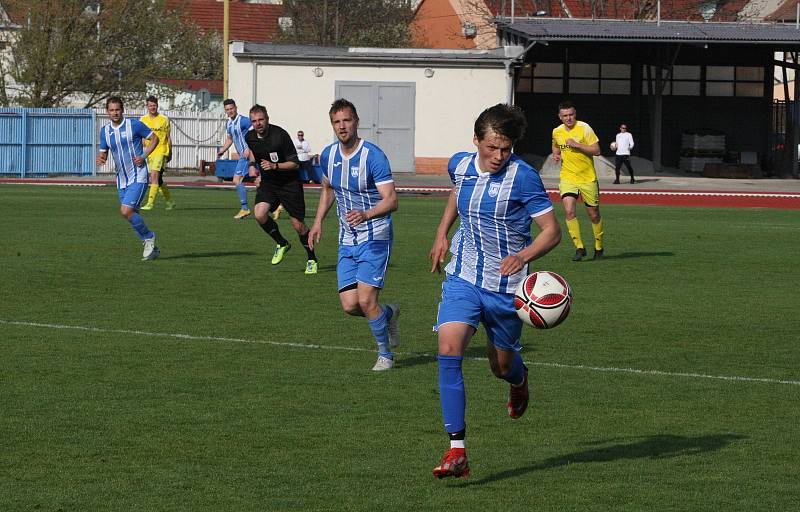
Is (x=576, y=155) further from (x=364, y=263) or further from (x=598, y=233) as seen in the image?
(x=364, y=263)

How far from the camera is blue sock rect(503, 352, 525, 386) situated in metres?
7.37

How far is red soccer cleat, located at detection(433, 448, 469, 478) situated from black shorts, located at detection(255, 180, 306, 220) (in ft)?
34.2

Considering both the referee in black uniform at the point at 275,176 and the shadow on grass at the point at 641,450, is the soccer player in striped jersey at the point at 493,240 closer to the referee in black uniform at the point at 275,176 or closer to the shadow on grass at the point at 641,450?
the shadow on grass at the point at 641,450

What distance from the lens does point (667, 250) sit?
20.4 meters

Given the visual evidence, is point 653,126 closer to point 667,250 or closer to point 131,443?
point 667,250

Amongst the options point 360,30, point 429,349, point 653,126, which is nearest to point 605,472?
point 429,349

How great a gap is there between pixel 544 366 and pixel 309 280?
6.25 m

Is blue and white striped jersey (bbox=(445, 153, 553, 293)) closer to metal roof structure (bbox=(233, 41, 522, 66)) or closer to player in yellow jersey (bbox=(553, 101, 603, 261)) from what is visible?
player in yellow jersey (bbox=(553, 101, 603, 261))

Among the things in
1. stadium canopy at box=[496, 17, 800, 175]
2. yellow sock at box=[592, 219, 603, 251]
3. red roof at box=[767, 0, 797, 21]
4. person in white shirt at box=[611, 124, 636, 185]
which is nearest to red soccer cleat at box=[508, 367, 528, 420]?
yellow sock at box=[592, 219, 603, 251]

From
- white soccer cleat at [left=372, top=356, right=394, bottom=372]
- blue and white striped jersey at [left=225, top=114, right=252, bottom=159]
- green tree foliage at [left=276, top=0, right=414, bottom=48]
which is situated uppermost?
green tree foliage at [left=276, top=0, right=414, bottom=48]

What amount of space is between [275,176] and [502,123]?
34.1ft

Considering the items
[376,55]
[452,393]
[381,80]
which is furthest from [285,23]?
[452,393]

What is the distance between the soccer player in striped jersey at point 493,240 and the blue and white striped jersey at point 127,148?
35.0 feet

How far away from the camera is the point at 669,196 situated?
36.5 meters
